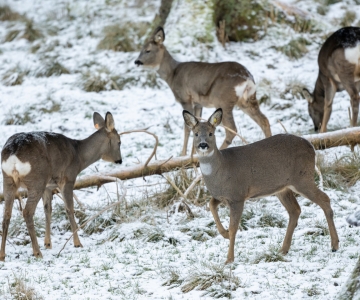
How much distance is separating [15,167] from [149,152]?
4197 mm

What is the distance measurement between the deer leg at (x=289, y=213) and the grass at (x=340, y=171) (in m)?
2.05

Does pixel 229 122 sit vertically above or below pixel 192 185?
above

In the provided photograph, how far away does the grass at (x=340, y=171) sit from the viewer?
8914 millimetres

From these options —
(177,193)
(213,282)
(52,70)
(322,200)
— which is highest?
(322,200)

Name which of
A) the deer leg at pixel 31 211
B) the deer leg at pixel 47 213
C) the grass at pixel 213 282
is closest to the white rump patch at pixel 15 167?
the deer leg at pixel 31 211

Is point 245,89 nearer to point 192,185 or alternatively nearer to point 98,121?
point 192,185

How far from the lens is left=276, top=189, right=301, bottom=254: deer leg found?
263 inches

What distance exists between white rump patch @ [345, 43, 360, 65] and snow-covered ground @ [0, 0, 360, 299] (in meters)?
1.39

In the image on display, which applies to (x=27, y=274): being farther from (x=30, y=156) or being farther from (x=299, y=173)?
(x=299, y=173)

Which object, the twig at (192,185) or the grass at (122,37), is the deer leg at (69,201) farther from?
the grass at (122,37)

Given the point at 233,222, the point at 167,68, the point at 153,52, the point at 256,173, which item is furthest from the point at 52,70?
the point at 233,222

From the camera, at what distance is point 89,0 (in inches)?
714

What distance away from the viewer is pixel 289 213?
22.7ft

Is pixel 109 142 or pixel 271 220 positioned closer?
pixel 271 220
